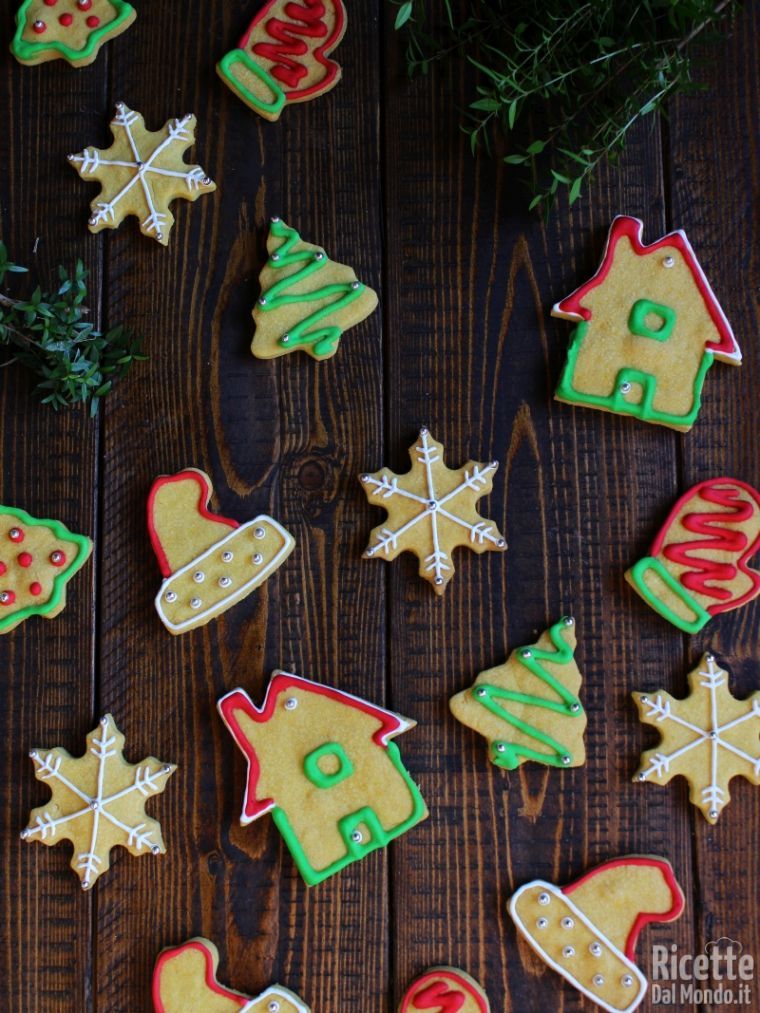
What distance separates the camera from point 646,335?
3.18ft

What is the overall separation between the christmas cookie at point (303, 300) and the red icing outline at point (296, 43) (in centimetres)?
15

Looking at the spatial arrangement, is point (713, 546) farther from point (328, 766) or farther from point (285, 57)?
point (285, 57)

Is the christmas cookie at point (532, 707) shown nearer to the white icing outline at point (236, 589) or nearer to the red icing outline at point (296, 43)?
the white icing outline at point (236, 589)

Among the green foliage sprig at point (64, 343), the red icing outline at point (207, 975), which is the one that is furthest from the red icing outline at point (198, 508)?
the red icing outline at point (207, 975)

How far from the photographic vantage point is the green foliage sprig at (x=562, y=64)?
89 centimetres

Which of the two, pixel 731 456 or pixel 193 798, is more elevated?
pixel 731 456

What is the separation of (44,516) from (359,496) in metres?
0.32

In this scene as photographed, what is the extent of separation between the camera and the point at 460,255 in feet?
3.30

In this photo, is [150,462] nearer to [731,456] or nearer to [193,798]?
[193,798]

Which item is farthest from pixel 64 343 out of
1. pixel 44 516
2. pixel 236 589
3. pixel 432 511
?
pixel 432 511

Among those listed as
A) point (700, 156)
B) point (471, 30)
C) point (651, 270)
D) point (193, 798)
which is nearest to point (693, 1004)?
point (193, 798)

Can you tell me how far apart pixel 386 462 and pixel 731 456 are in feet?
1.13

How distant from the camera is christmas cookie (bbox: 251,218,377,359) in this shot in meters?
0.99

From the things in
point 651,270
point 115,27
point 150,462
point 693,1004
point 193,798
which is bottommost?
point 693,1004
